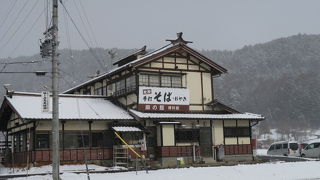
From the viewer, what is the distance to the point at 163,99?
31.2 meters

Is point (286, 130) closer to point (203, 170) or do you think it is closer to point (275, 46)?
point (275, 46)

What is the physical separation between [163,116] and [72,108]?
593 cm

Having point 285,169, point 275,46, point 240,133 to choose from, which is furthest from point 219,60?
point 285,169

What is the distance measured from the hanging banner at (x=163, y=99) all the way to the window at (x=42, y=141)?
654 centimetres

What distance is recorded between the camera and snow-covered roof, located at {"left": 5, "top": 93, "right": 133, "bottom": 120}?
1069 inches

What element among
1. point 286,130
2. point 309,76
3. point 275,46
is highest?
point 275,46

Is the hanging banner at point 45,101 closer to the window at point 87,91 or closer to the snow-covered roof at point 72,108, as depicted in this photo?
the snow-covered roof at point 72,108

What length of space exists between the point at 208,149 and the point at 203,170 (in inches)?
364

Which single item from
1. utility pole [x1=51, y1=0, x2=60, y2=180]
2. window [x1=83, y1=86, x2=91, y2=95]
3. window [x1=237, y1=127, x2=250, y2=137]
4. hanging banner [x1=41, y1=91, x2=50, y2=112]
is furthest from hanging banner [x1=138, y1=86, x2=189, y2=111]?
utility pole [x1=51, y1=0, x2=60, y2=180]

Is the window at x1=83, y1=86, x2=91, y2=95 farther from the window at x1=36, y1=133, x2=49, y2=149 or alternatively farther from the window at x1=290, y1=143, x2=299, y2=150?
the window at x1=290, y1=143, x2=299, y2=150

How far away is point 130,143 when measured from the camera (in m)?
29.1

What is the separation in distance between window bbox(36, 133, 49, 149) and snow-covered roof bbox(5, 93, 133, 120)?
135 cm

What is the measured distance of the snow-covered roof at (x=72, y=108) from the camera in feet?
89.0

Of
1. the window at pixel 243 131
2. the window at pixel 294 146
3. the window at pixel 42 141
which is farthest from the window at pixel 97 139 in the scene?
the window at pixel 294 146
